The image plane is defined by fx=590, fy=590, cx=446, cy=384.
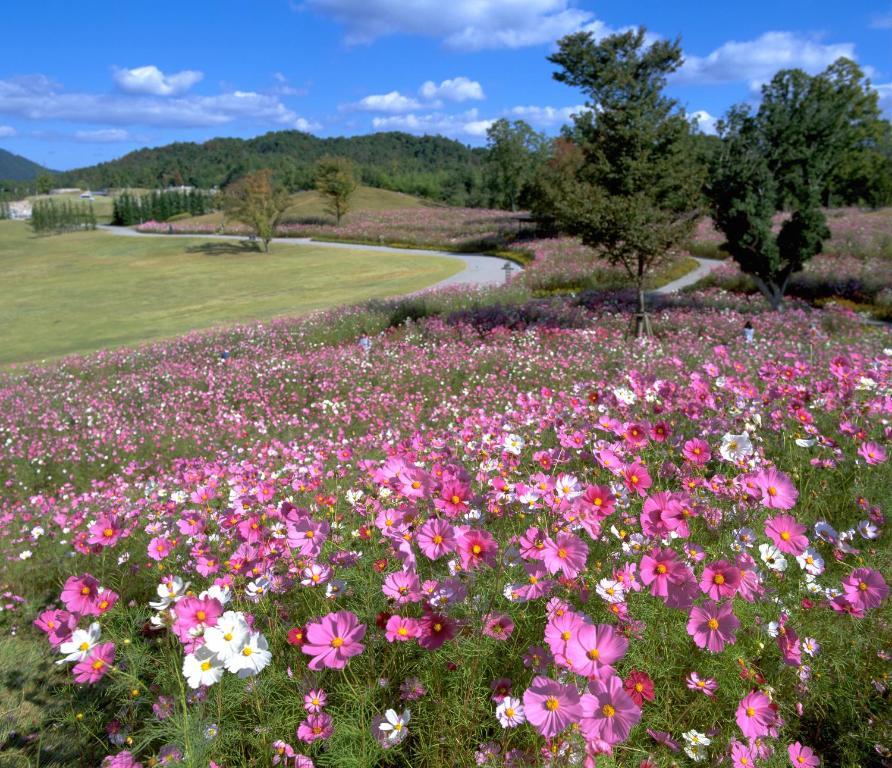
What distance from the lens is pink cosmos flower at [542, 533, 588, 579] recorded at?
164 cm

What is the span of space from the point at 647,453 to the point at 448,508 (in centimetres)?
171

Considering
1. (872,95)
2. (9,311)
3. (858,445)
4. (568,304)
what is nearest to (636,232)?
(568,304)

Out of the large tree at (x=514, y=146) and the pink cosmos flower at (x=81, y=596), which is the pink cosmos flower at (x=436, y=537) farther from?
the large tree at (x=514, y=146)

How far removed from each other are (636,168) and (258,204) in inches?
1458

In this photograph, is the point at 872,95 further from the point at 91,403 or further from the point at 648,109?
the point at 91,403

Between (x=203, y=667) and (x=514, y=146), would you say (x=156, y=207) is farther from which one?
(x=203, y=667)

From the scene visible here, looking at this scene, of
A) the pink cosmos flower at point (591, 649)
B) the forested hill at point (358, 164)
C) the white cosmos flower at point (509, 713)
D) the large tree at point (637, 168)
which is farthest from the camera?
the forested hill at point (358, 164)

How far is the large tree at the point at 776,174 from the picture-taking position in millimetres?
16109

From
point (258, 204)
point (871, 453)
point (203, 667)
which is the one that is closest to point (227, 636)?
point (203, 667)

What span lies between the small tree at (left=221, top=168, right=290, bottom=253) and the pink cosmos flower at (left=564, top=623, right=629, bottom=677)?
4633 cm

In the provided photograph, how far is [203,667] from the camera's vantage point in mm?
1509

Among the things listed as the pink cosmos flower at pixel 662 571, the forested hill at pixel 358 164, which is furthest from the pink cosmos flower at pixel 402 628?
the forested hill at pixel 358 164

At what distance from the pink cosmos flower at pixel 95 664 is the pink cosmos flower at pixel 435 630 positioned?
91cm

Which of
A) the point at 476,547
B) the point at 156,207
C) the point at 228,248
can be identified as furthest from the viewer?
the point at 156,207
